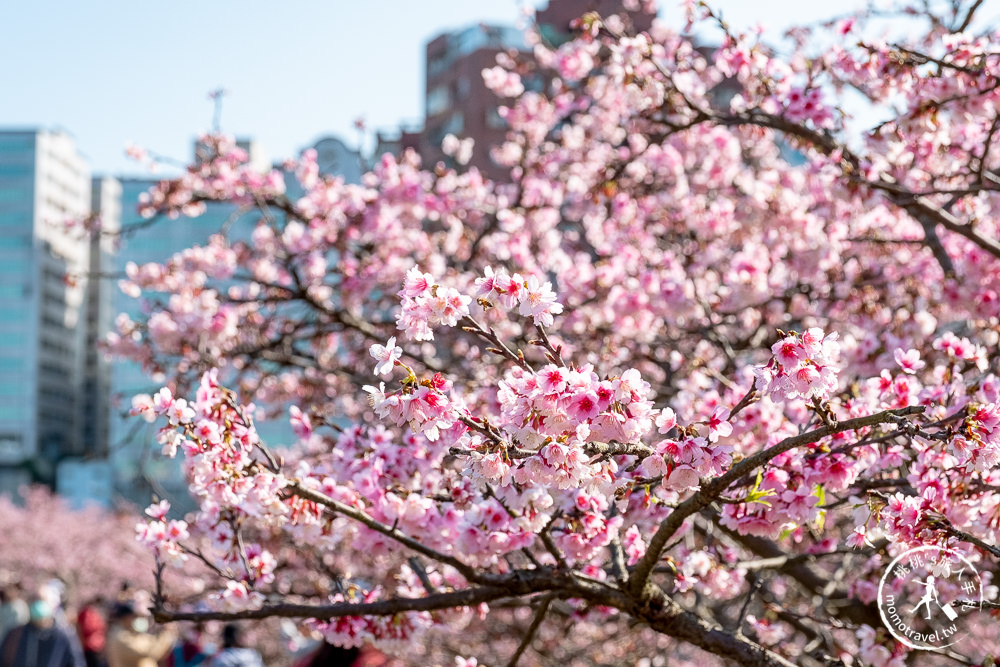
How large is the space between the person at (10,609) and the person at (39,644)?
140 cm

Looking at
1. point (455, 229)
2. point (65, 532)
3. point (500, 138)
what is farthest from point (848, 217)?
point (500, 138)

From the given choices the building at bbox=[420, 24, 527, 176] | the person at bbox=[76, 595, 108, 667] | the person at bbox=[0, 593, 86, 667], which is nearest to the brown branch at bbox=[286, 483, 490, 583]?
the person at bbox=[0, 593, 86, 667]

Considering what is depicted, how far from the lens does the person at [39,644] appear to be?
287 inches

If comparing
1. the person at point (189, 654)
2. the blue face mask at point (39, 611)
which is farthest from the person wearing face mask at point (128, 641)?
the person at point (189, 654)

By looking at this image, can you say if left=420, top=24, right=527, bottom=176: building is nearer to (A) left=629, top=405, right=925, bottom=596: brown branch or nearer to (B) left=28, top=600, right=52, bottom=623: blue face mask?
(B) left=28, top=600, right=52, bottom=623: blue face mask

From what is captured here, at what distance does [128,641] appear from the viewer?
7.62 m

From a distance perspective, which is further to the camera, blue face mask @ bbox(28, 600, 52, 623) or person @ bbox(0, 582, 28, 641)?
person @ bbox(0, 582, 28, 641)

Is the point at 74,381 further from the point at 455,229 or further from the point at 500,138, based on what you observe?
the point at 455,229

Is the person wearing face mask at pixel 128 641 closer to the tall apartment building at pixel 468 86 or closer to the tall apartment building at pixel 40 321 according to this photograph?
the tall apartment building at pixel 468 86

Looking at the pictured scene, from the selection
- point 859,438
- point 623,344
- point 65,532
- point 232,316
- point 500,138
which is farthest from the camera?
point 500,138

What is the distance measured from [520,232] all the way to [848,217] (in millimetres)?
2401

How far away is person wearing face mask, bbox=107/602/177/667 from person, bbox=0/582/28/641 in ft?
4.91

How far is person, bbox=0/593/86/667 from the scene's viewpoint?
7301 millimetres

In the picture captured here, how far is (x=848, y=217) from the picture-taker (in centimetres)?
730
